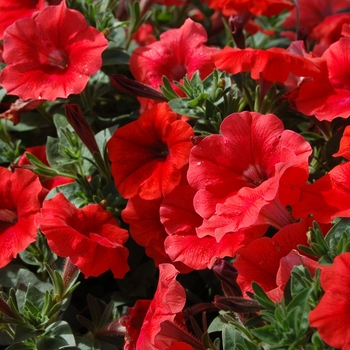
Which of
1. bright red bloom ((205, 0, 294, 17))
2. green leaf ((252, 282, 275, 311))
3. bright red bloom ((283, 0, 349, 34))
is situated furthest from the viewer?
bright red bloom ((283, 0, 349, 34))

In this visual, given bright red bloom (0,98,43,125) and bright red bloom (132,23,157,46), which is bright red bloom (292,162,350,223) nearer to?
bright red bloom (0,98,43,125)

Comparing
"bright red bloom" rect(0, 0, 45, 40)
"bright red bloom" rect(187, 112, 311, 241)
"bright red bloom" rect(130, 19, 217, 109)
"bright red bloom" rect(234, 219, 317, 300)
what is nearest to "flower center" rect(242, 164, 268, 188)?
"bright red bloom" rect(187, 112, 311, 241)

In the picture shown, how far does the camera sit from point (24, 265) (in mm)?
1387

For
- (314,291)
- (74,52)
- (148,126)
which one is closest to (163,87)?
(148,126)

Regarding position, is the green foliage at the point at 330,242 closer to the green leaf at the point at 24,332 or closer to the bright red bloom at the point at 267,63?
the bright red bloom at the point at 267,63

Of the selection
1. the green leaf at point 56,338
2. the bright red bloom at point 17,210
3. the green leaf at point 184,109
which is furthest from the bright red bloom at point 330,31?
the green leaf at point 56,338

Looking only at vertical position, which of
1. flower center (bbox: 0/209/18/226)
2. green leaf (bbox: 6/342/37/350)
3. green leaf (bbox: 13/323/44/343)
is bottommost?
green leaf (bbox: 6/342/37/350)

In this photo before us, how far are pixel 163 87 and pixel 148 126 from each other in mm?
95

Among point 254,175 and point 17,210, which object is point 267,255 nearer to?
point 254,175

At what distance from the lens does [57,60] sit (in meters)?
1.40

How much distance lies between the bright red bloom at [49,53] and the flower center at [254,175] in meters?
0.44

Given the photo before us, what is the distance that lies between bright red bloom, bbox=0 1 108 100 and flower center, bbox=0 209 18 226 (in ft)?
0.85

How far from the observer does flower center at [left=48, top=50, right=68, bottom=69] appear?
140cm

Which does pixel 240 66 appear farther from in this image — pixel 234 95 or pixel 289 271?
pixel 289 271
